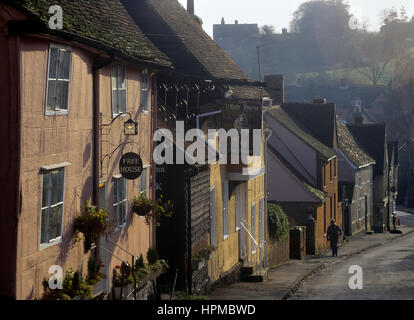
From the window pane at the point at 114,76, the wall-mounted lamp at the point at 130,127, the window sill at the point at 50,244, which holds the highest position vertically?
the window pane at the point at 114,76

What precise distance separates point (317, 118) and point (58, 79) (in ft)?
115

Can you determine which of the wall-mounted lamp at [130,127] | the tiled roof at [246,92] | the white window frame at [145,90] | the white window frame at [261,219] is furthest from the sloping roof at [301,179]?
the wall-mounted lamp at [130,127]

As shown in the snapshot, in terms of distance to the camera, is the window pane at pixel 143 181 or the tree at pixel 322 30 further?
the tree at pixel 322 30

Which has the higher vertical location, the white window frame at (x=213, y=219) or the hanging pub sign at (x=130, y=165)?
the hanging pub sign at (x=130, y=165)

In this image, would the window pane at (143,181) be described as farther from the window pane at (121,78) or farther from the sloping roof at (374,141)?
the sloping roof at (374,141)

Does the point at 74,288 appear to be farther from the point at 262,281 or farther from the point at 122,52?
the point at 262,281

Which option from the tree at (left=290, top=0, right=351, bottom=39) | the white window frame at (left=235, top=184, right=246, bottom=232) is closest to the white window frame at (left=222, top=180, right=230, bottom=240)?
the white window frame at (left=235, top=184, right=246, bottom=232)

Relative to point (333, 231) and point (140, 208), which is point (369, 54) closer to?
point (333, 231)

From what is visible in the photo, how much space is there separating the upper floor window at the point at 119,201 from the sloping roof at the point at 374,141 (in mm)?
46128

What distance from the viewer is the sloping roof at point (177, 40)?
22578 mm

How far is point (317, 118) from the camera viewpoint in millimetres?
45938

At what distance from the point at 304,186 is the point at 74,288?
26.3 metres

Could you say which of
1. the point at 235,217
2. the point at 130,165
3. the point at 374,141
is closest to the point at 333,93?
the point at 374,141

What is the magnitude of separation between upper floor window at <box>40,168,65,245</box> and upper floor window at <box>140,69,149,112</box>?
5371mm
